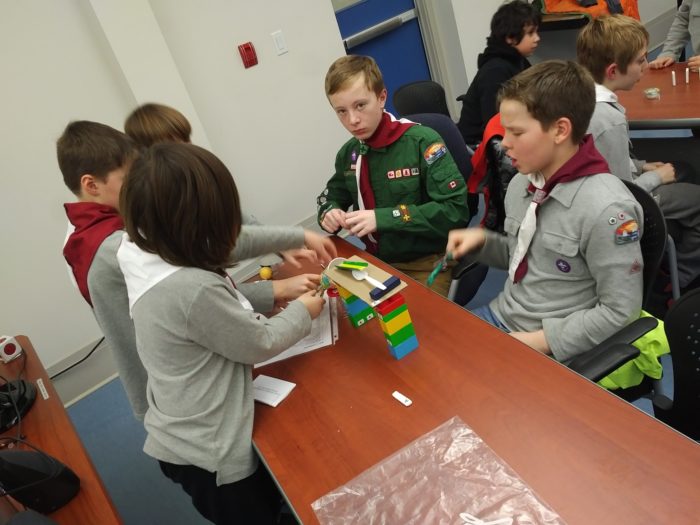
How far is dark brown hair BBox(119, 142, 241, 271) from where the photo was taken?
1.01 metres

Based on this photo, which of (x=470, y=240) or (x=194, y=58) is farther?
(x=194, y=58)

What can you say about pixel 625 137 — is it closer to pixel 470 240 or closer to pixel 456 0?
pixel 470 240

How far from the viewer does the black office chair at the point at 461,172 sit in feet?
5.76

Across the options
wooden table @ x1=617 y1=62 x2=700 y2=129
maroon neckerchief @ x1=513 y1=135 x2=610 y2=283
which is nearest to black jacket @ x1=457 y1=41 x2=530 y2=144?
wooden table @ x1=617 y1=62 x2=700 y2=129

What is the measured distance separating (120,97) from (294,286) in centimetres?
197

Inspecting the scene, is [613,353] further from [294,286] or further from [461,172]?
[461,172]

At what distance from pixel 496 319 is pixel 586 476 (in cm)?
80

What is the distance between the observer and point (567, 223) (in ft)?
4.36

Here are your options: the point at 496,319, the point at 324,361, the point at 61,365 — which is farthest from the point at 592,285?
the point at 61,365

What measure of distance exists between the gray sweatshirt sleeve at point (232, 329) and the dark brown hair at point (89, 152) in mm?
657

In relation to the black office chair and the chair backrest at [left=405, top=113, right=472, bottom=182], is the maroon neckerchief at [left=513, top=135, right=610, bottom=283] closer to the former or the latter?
the black office chair

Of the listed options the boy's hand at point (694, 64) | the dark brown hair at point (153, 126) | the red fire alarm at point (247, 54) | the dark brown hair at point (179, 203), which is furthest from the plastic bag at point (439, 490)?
the red fire alarm at point (247, 54)

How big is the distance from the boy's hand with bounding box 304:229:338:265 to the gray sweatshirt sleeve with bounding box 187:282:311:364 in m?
0.48

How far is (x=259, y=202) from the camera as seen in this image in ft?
11.2
